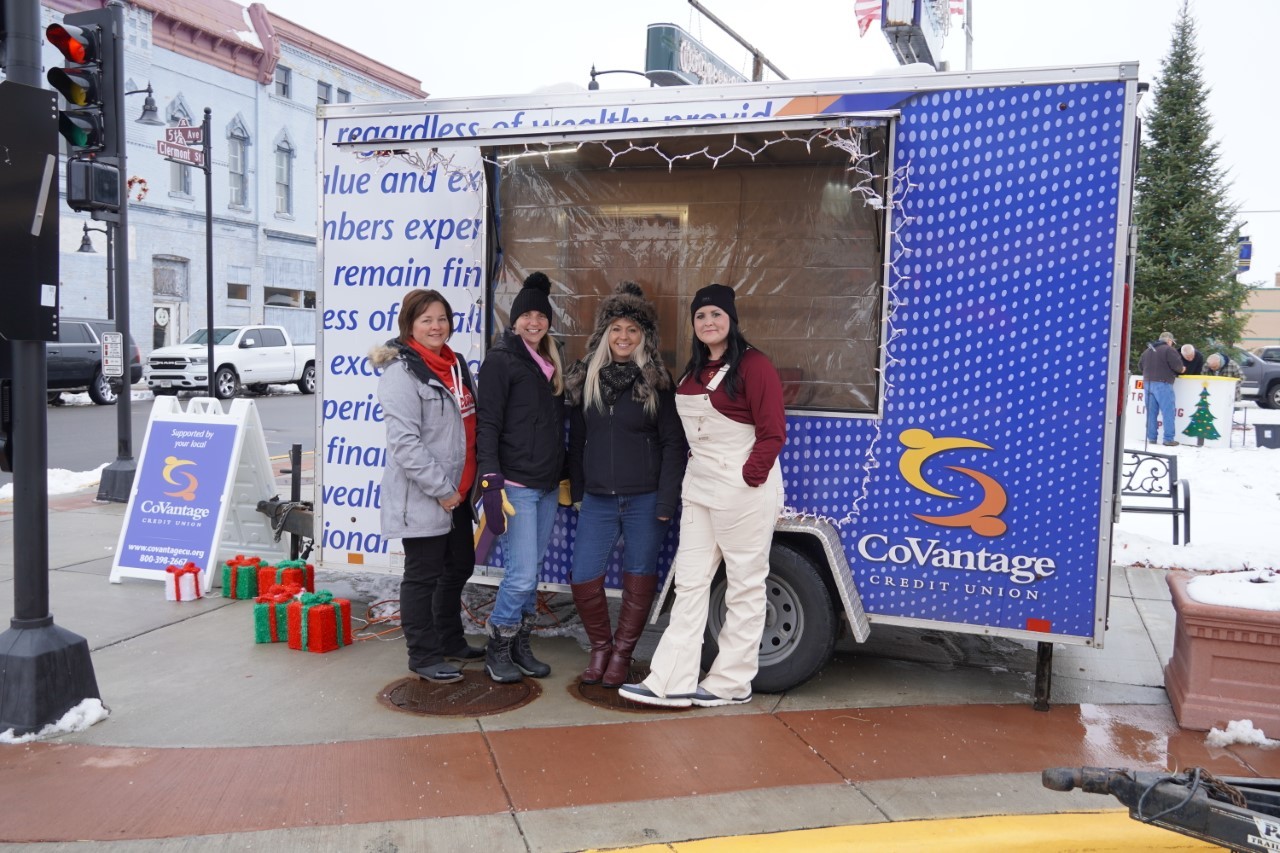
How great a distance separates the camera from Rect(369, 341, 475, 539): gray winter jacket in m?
4.85

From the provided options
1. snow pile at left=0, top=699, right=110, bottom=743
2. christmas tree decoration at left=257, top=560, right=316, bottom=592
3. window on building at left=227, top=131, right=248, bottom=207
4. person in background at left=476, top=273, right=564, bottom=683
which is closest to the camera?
snow pile at left=0, top=699, right=110, bottom=743

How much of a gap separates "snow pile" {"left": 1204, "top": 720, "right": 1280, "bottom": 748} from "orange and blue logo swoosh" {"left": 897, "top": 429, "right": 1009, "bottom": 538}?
1.32m

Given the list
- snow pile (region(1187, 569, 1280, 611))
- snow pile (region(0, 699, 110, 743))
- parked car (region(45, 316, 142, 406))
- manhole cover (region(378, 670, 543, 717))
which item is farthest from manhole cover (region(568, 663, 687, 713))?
parked car (region(45, 316, 142, 406))

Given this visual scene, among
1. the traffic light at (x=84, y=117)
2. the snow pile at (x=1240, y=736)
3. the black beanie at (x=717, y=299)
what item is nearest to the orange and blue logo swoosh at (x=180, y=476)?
the traffic light at (x=84, y=117)

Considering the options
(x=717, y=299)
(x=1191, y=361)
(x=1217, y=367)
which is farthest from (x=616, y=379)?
(x=1217, y=367)

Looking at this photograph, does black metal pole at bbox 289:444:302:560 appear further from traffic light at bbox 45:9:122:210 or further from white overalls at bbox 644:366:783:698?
white overalls at bbox 644:366:783:698

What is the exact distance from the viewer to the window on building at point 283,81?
29297 millimetres

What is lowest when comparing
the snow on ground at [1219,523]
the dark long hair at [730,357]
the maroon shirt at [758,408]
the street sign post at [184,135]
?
the snow on ground at [1219,523]

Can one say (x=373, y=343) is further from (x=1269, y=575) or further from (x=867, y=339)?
(x=1269, y=575)

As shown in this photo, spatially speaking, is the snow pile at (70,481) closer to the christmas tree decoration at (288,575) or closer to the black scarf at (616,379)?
the christmas tree decoration at (288,575)

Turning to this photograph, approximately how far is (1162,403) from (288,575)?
14.7 meters

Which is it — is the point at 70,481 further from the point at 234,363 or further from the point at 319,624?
the point at 234,363

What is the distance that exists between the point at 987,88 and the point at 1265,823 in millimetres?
3193

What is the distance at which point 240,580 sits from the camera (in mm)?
6602
